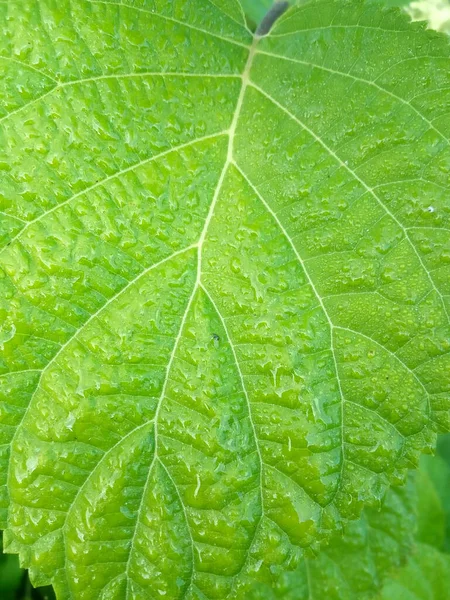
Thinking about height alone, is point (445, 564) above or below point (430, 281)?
below

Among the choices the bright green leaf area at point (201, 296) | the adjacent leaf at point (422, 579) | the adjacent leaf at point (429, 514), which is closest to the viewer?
the bright green leaf area at point (201, 296)

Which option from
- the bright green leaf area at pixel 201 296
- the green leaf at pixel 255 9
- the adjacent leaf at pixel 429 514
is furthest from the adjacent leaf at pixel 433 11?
the adjacent leaf at pixel 429 514

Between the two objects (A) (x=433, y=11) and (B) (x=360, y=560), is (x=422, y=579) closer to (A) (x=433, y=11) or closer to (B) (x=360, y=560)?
(B) (x=360, y=560)

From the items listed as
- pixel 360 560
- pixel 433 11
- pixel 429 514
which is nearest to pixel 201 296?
pixel 360 560

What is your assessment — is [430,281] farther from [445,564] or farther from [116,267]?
[445,564]

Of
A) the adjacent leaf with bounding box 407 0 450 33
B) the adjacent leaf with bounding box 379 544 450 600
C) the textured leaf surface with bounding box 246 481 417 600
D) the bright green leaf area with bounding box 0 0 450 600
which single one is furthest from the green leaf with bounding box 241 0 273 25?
the adjacent leaf with bounding box 379 544 450 600

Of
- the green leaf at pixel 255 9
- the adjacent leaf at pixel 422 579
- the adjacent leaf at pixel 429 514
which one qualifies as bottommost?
the adjacent leaf at pixel 422 579

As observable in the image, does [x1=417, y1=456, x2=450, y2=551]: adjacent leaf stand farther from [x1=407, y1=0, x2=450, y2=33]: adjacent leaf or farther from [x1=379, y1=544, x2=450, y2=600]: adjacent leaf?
[x1=407, y1=0, x2=450, y2=33]: adjacent leaf

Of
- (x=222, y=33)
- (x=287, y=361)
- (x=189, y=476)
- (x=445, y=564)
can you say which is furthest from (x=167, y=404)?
(x=445, y=564)

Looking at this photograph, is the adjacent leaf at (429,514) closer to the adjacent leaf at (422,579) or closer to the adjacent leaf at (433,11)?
the adjacent leaf at (422,579)
